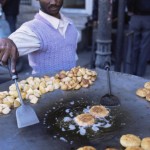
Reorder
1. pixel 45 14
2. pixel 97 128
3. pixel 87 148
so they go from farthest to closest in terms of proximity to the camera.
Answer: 1. pixel 45 14
2. pixel 97 128
3. pixel 87 148

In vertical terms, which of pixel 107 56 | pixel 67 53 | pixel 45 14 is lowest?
pixel 107 56

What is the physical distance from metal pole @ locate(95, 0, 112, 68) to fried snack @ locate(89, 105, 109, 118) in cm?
151

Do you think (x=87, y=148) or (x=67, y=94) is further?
(x=67, y=94)

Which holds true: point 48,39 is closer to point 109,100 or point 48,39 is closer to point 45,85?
point 45,85

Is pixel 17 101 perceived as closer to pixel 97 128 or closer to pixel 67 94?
pixel 67 94

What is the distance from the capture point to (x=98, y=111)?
1.79 meters

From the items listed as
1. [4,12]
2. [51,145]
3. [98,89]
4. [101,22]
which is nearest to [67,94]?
[98,89]

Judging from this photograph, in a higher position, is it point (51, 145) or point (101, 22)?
point (101, 22)

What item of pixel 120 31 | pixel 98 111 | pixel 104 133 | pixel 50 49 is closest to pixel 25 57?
pixel 120 31

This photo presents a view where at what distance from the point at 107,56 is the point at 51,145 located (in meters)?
2.10

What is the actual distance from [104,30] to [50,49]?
111 centimetres

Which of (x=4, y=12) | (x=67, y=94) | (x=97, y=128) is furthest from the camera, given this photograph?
(x=4, y=12)

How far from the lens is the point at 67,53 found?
2527mm

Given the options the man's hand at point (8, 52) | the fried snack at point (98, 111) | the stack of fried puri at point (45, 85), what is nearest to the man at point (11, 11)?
the stack of fried puri at point (45, 85)
